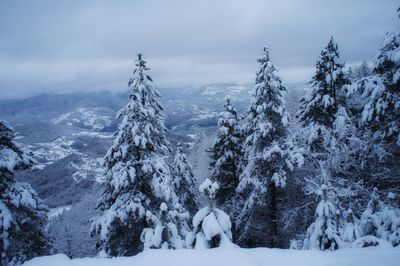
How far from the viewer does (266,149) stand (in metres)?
15.6

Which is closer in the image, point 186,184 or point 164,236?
point 164,236

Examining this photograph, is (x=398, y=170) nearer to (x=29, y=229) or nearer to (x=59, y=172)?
(x=29, y=229)

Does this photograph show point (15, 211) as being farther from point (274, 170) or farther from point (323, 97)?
point (323, 97)

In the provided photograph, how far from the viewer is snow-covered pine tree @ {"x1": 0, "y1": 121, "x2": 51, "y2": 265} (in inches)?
443

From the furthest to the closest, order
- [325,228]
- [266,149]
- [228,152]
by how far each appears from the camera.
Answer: [228,152] < [266,149] < [325,228]

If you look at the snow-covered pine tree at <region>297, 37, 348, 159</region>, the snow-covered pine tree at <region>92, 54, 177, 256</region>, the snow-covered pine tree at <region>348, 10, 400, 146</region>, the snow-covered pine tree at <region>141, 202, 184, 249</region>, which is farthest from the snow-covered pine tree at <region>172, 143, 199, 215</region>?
the snow-covered pine tree at <region>348, 10, 400, 146</region>

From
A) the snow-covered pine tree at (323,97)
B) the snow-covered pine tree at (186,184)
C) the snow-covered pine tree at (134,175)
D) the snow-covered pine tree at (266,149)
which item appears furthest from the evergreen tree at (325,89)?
the snow-covered pine tree at (186,184)

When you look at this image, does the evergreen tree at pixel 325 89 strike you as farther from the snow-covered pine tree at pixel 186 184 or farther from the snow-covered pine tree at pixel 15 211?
the snow-covered pine tree at pixel 15 211

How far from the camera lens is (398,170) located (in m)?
13.0

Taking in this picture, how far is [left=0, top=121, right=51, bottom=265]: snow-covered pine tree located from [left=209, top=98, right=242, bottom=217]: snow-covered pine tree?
11.4 m

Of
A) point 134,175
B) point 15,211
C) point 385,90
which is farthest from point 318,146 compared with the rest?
point 15,211

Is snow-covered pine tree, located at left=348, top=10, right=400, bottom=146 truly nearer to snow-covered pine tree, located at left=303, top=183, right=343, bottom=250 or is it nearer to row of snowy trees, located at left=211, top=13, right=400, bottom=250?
row of snowy trees, located at left=211, top=13, right=400, bottom=250

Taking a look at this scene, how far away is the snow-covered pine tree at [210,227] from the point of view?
638 centimetres

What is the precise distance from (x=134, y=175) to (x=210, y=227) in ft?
21.8
